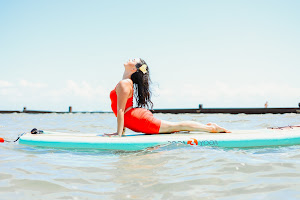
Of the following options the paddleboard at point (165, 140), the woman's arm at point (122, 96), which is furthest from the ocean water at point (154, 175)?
the woman's arm at point (122, 96)

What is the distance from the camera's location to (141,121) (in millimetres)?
4332

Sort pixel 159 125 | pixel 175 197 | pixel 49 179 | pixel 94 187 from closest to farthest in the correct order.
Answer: pixel 175 197 → pixel 94 187 → pixel 49 179 → pixel 159 125

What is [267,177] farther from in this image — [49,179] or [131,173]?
[49,179]

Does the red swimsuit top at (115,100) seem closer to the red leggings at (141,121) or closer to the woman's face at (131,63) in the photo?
the red leggings at (141,121)

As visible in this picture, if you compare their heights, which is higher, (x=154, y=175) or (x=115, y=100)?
(x=115, y=100)

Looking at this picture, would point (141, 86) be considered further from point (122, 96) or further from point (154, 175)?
point (154, 175)

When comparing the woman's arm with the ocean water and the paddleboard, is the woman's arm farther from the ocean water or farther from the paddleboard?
the ocean water

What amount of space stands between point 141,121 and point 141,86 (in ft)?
1.77

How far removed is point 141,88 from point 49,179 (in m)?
2.19

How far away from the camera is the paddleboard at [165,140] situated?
13.2 feet

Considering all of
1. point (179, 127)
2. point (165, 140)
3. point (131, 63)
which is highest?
point (131, 63)

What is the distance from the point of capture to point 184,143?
405cm

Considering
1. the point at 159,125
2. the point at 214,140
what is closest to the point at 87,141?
the point at 159,125

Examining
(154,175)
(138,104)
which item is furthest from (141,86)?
(154,175)
